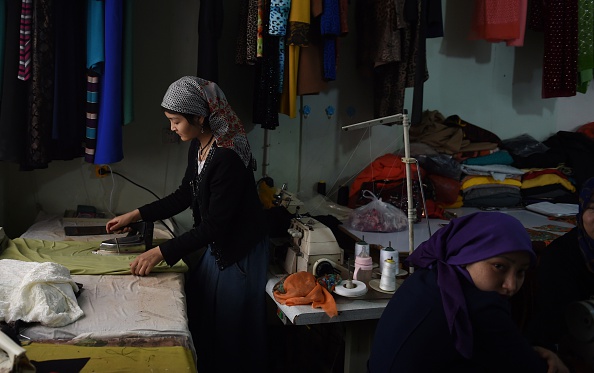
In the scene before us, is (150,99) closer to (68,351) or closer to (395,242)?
(395,242)

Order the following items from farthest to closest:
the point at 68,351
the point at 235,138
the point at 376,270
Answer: the point at 376,270 → the point at 235,138 → the point at 68,351

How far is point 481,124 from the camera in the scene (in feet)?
12.3

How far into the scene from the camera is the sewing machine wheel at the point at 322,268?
2186 mm

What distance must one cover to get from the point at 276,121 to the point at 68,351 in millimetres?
1833

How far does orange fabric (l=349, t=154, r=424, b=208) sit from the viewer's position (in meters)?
3.18

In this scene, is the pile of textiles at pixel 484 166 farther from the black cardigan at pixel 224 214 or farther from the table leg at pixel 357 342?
the table leg at pixel 357 342

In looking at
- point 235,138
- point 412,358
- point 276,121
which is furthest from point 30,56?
point 412,358

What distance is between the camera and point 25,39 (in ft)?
7.92

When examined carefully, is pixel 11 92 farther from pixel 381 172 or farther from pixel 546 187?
pixel 546 187

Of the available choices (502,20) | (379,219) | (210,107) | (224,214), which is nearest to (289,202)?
(379,219)

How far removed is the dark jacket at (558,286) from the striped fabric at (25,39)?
87.8 inches

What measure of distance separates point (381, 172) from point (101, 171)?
1.55 metres

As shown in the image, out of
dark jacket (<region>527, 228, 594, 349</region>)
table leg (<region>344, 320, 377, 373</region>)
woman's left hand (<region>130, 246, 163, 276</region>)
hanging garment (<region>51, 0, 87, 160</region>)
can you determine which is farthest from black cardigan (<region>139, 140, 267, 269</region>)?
dark jacket (<region>527, 228, 594, 349</region>)

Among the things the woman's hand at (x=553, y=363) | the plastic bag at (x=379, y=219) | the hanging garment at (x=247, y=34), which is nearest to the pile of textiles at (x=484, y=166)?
the plastic bag at (x=379, y=219)
